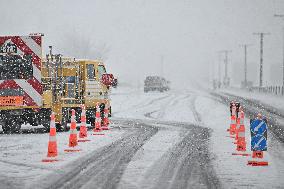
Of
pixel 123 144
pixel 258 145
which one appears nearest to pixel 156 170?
pixel 258 145

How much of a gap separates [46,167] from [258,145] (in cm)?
425

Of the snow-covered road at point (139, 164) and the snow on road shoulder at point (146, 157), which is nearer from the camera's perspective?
the snow-covered road at point (139, 164)

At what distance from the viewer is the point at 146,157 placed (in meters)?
11.9

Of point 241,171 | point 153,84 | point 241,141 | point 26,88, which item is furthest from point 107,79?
point 153,84

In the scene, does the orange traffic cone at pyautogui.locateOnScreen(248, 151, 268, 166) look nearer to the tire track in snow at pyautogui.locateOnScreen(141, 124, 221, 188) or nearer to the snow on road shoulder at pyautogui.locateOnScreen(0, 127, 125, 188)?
the tire track in snow at pyautogui.locateOnScreen(141, 124, 221, 188)

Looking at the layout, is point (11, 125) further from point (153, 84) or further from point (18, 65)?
point (153, 84)

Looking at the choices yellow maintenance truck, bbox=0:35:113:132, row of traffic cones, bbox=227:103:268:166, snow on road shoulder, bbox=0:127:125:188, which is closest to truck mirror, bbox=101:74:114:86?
yellow maintenance truck, bbox=0:35:113:132

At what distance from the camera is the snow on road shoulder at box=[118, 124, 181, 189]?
29.9 feet

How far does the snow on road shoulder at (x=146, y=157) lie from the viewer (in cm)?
910

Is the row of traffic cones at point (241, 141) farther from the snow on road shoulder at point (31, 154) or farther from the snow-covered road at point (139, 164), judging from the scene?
the snow on road shoulder at point (31, 154)

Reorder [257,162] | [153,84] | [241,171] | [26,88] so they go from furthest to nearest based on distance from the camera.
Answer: [153,84] < [26,88] < [257,162] < [241,171]

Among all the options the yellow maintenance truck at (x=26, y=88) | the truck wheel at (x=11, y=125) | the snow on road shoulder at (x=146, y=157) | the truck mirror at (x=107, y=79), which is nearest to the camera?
the snow on road shoulder at (x=146, y=157)

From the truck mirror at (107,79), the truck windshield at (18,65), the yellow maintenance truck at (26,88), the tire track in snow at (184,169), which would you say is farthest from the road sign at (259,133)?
the truck mirror at (107,79)

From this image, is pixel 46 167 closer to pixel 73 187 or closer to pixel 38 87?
pixel 73 187
